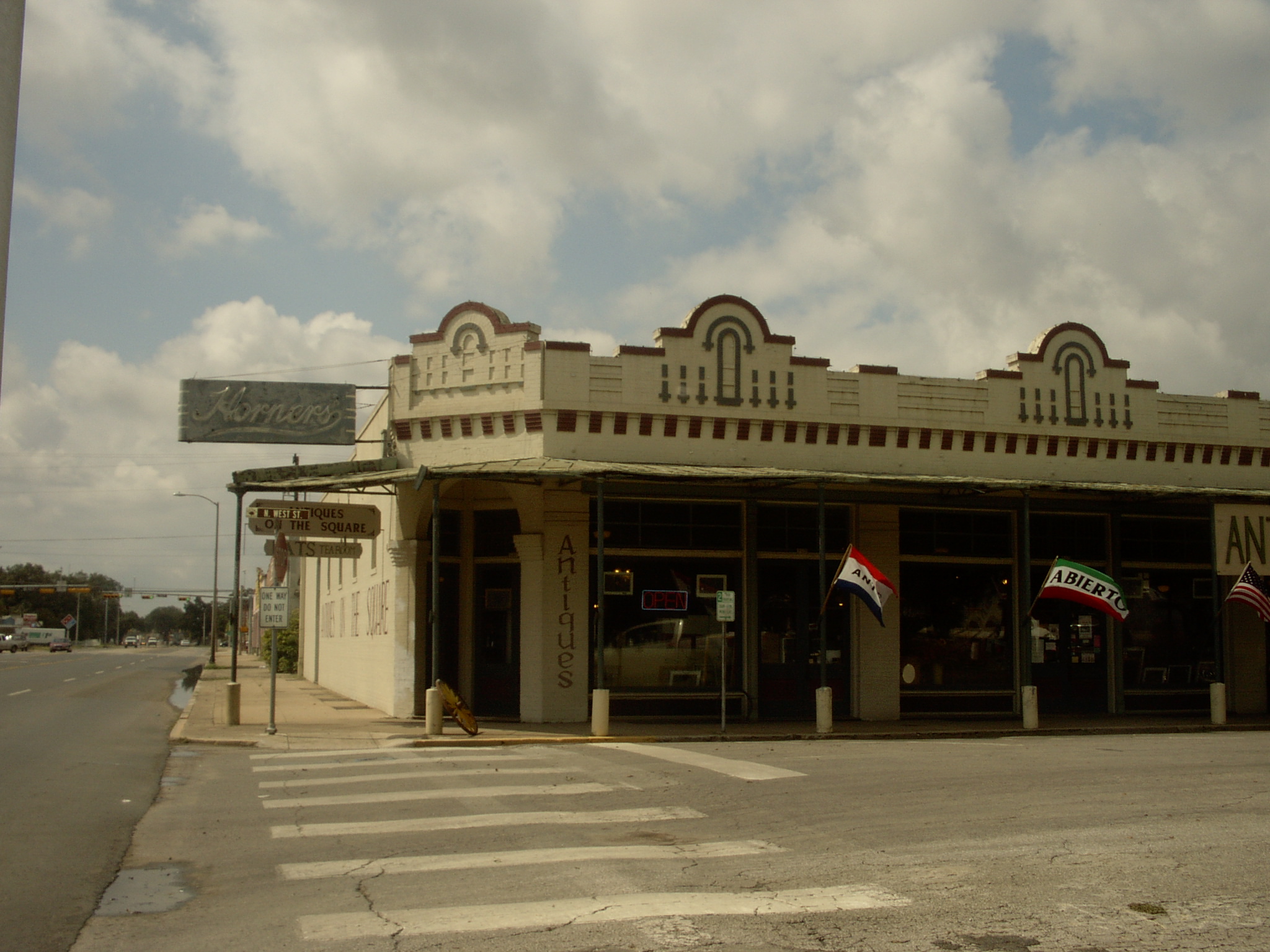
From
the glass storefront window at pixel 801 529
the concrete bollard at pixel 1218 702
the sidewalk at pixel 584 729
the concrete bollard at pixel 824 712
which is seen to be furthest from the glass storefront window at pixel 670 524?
the concrete bollard at pixel 1218 702

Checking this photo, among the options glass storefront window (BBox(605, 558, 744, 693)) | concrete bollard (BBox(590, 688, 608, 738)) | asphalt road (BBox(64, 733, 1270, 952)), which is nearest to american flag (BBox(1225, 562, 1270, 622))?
asphalt road (BBox(64, 733, 1270, 952))

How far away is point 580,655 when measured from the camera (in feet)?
62.1

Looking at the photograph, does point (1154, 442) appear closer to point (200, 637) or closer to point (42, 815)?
point (42, 815)

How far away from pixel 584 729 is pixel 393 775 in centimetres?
544

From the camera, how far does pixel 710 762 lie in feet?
45.4

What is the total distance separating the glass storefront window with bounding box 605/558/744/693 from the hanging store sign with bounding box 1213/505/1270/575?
8.57m

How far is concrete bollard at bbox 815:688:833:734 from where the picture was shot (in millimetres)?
17500

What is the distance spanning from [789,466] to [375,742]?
802cm

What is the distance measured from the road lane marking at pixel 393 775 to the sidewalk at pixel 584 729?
2.76 metres

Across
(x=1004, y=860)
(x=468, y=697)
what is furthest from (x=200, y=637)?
(x=1004, y=860)

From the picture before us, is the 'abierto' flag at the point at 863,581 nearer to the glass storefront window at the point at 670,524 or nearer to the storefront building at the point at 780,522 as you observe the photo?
the storefront building at the point at 780,522

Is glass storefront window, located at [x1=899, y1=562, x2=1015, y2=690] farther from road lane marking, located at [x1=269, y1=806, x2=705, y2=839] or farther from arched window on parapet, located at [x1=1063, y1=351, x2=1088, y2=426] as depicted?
road lane marking, located at [x1=269, y1=806, x2=705, y2=839]

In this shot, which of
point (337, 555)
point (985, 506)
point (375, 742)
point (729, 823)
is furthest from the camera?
point (985, 506)

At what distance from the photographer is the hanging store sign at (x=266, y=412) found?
68.6 ft
